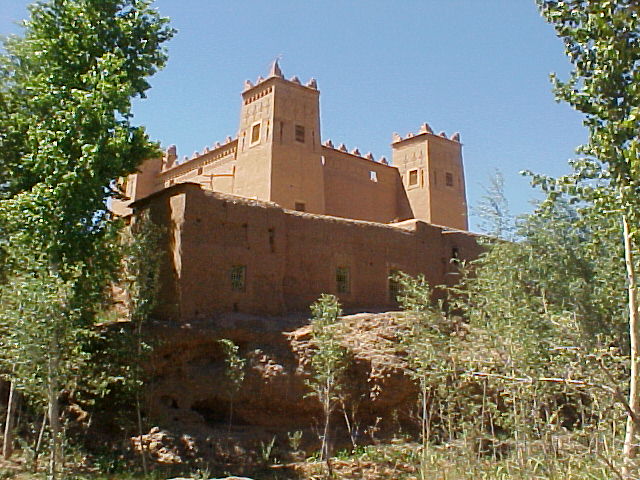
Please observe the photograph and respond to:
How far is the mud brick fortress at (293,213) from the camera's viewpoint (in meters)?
18.0

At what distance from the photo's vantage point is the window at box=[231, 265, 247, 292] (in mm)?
18438

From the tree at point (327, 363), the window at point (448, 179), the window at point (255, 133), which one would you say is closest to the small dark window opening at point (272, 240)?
the tree at point (327, 363)

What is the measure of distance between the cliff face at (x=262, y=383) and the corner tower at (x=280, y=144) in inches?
361

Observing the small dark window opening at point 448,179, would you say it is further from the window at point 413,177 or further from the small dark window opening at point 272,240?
the small dark window opening at point 272,240

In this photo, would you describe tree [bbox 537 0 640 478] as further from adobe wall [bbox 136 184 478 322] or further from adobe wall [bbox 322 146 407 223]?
adobe wall [bbox 322 146 407 223]

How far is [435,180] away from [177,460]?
20411 mm

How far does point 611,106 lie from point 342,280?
1483 centimetres

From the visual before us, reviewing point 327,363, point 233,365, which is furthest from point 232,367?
point 327,363

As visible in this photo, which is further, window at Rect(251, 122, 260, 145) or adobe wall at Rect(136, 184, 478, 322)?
window at Rect(251, 122, 260, 145)

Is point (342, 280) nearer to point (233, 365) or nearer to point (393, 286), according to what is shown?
point (393, 286)

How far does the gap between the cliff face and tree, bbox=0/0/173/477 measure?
2.60 m

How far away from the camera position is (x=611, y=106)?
652 centimetres

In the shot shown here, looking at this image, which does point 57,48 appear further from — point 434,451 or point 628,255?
point 628,255

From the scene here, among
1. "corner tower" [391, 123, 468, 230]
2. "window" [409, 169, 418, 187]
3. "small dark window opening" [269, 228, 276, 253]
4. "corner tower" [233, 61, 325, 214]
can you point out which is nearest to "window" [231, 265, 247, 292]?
"small dark window opening" [269, 228, 276, 253]
